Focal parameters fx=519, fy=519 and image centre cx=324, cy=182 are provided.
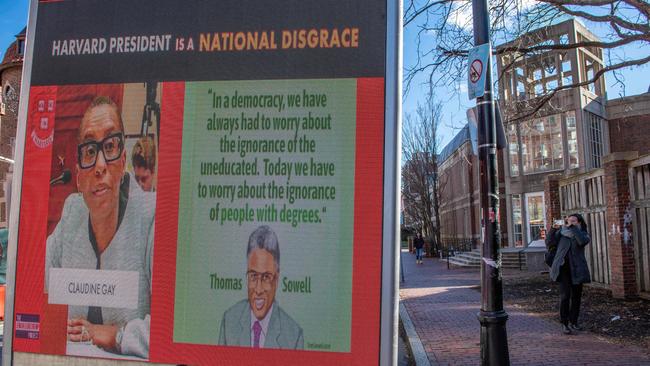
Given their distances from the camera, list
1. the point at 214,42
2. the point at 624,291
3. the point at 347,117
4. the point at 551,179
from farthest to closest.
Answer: the point at 551,179, the point at 624,291, the point at 214,42, the point at 347,117

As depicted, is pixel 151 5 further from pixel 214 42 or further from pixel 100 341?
pixel 100 341

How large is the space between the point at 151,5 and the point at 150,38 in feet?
0.58

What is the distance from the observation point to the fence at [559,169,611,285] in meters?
11.7

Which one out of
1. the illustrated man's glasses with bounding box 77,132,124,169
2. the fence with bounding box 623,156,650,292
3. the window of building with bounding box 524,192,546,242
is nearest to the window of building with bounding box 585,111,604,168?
the window of building with bounding box 524,192,546,242

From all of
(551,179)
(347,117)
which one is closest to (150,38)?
(347,117)

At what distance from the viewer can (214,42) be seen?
254 centimetres

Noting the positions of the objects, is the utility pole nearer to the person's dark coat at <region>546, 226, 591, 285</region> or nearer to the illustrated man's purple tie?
the person's dark coat at <region>546, 226, 591, 285</region>

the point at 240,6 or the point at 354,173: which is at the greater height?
the point at 240,6

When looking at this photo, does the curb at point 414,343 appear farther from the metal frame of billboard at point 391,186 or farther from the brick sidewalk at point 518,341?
the metal frame of billboard at point 391,186

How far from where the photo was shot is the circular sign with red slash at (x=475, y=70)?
5.36 meters

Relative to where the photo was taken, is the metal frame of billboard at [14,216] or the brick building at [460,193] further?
the brick building at [460,193]

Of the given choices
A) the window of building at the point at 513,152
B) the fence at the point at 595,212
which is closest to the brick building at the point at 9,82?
the window of building at the point at 513,152

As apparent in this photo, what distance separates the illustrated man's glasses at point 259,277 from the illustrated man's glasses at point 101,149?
2.89ft

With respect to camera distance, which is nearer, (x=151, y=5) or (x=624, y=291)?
(x=151, y=5)
